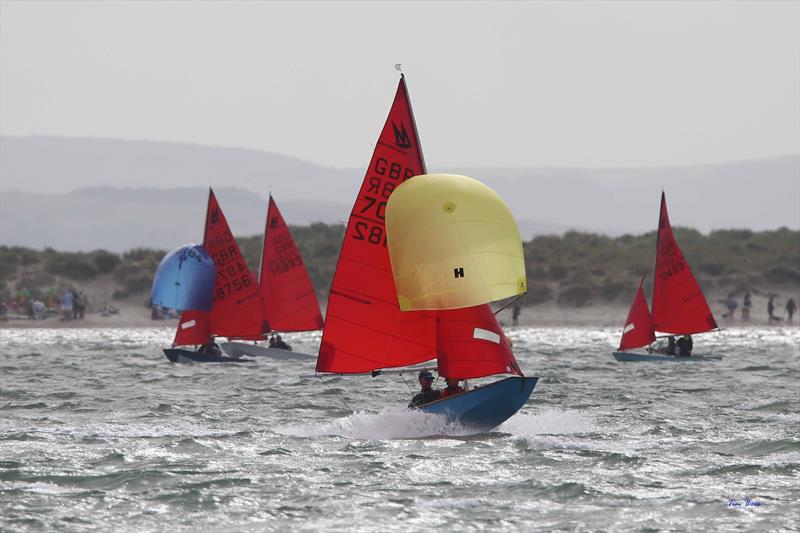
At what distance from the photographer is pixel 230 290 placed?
132 feet

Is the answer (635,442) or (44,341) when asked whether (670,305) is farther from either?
(44,341)

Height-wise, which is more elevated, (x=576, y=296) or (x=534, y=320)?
(x=576, y=296)

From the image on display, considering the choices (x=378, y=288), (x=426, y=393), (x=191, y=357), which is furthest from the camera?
(x=191, y=357)

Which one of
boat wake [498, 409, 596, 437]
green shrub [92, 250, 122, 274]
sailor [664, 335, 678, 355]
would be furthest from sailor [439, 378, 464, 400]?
green shrub [92, 250, 122, 274]

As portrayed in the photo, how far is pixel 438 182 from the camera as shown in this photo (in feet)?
69.5

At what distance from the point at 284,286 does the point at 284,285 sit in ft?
0.11

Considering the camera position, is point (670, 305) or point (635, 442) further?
point (670, 305)

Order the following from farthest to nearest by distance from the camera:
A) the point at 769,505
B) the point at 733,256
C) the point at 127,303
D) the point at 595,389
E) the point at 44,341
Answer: the point at 733,256, the point at 127,303, the point at 44,341, the point at 595,389, the point at 769,505

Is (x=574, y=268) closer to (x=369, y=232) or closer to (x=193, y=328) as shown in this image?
(x=193, y=328)

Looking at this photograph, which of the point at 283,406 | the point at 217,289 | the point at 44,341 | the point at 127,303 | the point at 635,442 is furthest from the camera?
the point at 127,303

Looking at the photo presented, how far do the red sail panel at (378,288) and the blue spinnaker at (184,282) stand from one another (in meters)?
17.8

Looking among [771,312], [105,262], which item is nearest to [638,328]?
[771,312]

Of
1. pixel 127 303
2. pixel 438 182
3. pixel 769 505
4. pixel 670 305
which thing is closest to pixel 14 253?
pixel 127 303

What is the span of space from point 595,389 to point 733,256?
54.6m
